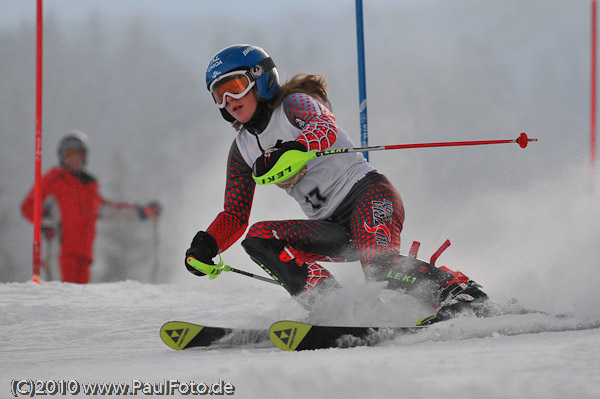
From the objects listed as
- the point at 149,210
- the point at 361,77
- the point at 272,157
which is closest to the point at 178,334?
the point at 272,157

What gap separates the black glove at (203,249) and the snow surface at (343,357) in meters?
0.27

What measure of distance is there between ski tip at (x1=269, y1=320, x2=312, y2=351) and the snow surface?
4 cm

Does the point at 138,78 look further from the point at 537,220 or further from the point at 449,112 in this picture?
the point at 537,220

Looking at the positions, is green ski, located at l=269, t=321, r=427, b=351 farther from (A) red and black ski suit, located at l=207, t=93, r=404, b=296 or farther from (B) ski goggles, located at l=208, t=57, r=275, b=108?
(B) ski goggles, located at l=208, t=57, r=275, b=108

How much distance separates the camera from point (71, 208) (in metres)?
4.79

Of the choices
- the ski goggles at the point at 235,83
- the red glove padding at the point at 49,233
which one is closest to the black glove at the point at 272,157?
the ski goggles at the point at 235,83

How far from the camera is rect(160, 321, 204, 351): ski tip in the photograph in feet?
5.79

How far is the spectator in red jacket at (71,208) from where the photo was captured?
15.5ft

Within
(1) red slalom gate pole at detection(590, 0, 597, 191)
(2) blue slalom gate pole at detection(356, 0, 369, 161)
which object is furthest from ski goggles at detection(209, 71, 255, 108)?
(1) red slalom gate pole at detection(590, 0, 597, 191)

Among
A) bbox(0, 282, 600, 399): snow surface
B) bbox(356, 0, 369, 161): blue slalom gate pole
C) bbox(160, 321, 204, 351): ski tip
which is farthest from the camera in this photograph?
bbox(356, 0, 369, 161): blue slalom gate pole

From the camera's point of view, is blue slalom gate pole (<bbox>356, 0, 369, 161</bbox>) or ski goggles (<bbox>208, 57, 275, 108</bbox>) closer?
ski goggles (<bbox>208, 57, 275, 108</bbox>)

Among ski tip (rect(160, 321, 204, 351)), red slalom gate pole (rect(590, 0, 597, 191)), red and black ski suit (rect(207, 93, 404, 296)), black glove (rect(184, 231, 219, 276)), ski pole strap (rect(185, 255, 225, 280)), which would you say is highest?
red slalom gate pole (rect(590, 0, 597, 191))

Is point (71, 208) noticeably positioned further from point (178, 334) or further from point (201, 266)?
point (178, 334)

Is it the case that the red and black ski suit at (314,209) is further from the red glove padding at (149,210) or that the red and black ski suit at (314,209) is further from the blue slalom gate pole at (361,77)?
the red glove padding at (149,210)
